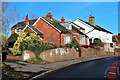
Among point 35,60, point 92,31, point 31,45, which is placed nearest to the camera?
point 35,60

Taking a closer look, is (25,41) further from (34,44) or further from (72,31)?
(72,31)

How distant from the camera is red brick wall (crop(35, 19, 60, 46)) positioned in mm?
53250

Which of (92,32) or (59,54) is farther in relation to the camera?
(92,32)

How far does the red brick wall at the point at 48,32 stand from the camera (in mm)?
53250

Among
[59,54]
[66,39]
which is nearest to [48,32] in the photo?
[66,39]

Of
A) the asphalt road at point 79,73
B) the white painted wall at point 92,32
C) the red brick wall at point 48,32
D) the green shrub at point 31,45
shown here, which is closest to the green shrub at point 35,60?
the green shrub at point 31,45

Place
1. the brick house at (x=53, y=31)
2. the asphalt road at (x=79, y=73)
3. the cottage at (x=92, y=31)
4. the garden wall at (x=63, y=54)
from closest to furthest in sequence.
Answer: the asphalt road at (x=79, y=73) → the garden wall at (x=63, y=54) → the brick house at (x=53, y=31) → the cottage at (x=92, y=31)

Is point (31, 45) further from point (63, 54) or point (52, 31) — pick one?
point (52, 31)

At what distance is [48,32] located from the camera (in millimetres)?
53969

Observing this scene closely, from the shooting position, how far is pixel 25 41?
37.3 meters

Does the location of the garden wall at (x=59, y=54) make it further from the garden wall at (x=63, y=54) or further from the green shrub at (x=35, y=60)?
the green shrub at (x=35, y=60)

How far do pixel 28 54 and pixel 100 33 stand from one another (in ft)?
130

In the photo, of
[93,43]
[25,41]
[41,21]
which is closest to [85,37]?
[93,43]

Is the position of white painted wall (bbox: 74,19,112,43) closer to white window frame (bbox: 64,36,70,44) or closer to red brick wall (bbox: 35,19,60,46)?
white window frame (bbox: 64,36,70,44)
